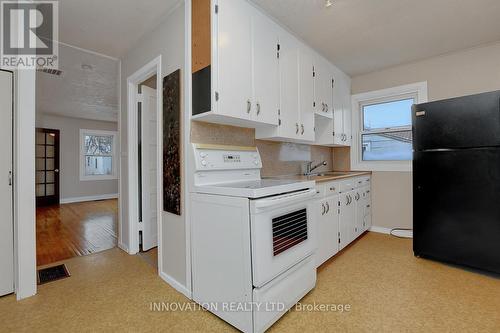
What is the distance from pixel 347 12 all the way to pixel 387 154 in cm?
222

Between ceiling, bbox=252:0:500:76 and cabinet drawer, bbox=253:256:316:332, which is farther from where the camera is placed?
ceiling, bbox=252:0:500:76

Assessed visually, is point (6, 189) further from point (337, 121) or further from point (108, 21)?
point (337, 121)

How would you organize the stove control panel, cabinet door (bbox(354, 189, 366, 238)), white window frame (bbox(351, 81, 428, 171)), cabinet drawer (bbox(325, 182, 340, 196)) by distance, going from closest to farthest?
the stove control panel → cabinet drawer (bbox(325, 182, 340, 196)) → cabinet door (bbox(354, 189, 366, 238)) → white window frame (bbox(351, 81, 428, 171))

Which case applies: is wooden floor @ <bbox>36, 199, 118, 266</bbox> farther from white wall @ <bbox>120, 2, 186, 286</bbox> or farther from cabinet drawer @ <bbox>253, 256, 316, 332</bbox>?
cabinet drawer @ <bbox>253, 256, 316, 332</bbox>

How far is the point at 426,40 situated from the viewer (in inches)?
106

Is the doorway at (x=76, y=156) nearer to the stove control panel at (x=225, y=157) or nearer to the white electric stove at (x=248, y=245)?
the stove control panel at (x=225, y=157)

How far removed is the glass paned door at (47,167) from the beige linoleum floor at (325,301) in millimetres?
4945

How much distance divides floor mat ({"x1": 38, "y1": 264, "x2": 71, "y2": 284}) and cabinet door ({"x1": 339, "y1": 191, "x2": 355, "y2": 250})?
2.85 meters

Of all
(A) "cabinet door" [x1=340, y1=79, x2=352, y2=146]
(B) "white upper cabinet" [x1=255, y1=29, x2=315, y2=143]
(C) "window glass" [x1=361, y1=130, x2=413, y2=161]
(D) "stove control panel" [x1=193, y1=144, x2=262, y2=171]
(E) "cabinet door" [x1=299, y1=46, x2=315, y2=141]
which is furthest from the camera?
(A) "cabinet door" [x1=340, y1=79, x2=352, y2=146]

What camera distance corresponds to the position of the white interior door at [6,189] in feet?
6.21

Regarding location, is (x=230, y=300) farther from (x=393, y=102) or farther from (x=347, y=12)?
(x=393, y=102)

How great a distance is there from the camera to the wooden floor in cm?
290

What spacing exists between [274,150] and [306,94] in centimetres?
72

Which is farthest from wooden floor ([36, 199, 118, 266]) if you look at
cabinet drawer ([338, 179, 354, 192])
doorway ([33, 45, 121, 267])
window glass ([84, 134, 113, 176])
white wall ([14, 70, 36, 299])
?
cabinet drawer ([338, 179, 354, 192])
